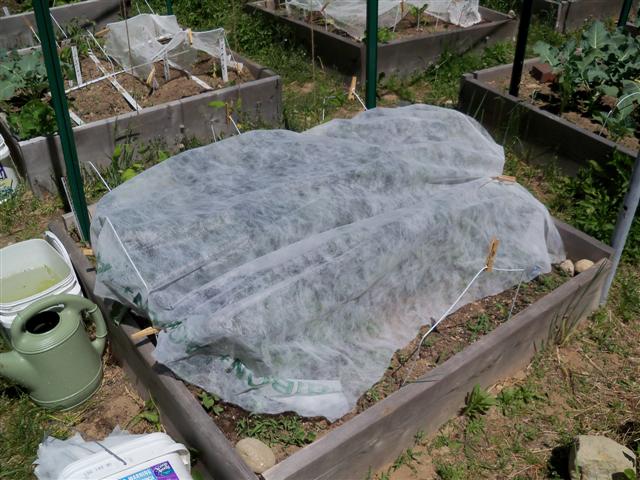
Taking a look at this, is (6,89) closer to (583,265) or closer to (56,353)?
(56,353)

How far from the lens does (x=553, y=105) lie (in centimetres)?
461

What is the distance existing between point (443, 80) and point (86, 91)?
3.12 metres

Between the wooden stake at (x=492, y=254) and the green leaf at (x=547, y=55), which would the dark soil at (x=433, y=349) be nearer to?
the wooden stake at (x=492, y=254)

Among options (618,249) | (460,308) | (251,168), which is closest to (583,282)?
(618,249)

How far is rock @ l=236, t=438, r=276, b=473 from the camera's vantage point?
2.10m

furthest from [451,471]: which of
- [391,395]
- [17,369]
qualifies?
[17,369]

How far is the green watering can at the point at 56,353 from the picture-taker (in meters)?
2.49

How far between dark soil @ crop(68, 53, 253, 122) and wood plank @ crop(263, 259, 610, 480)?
3.13 meters

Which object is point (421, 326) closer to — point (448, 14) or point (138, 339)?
point (138, 339)

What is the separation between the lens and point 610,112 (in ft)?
13.5

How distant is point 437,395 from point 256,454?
78cm

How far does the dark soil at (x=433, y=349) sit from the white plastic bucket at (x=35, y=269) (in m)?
0.84

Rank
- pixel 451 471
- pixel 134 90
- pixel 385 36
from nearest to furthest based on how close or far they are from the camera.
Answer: pixel 451 471
pixel 134 90
pixel 385 36

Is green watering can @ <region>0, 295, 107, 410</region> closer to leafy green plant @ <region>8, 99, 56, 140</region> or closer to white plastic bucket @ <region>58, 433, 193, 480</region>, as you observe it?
white plastic bucket @ <region>58, 433, 193, 480</region>
